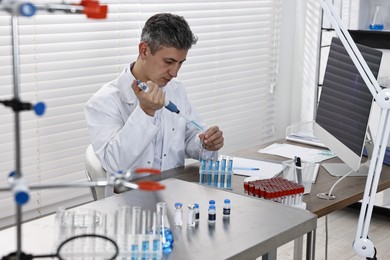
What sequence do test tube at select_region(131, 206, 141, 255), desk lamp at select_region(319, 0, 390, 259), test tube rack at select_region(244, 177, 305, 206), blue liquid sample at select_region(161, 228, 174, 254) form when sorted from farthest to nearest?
test tube rack at select_region(244, 177, 305, 206)
desk lamp at select_region(319, 0, 390, 259)
blue liquid sample at select_region(161, 228, 174, 254)
test tube at select_region(131, 206, 141, 255)

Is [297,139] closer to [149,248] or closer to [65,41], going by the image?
[65,41]

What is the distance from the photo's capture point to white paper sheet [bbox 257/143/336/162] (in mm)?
2447

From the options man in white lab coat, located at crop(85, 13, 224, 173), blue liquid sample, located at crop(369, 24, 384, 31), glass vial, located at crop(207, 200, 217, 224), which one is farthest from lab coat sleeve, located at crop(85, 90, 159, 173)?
blue liquid sample, located at crop(369, 24, 384, 31)

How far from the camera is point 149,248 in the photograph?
124cm

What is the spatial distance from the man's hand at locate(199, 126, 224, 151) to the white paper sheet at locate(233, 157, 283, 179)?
104 mm

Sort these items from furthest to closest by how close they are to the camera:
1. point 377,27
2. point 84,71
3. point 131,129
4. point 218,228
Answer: point 377,27 < point 84,71 < point 131,129 < point 218,228

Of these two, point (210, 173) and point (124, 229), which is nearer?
point (124, 229)

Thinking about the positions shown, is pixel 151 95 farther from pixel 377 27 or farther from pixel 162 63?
pixel 377 27

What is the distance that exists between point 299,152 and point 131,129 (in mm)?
710

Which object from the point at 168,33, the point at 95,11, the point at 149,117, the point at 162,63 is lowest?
the point at 149,117

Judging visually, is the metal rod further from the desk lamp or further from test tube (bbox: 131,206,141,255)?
the desk lamp

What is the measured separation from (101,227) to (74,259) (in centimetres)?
17

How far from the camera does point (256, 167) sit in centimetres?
230

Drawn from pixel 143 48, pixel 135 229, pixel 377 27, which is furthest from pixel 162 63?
pixel 377 27
